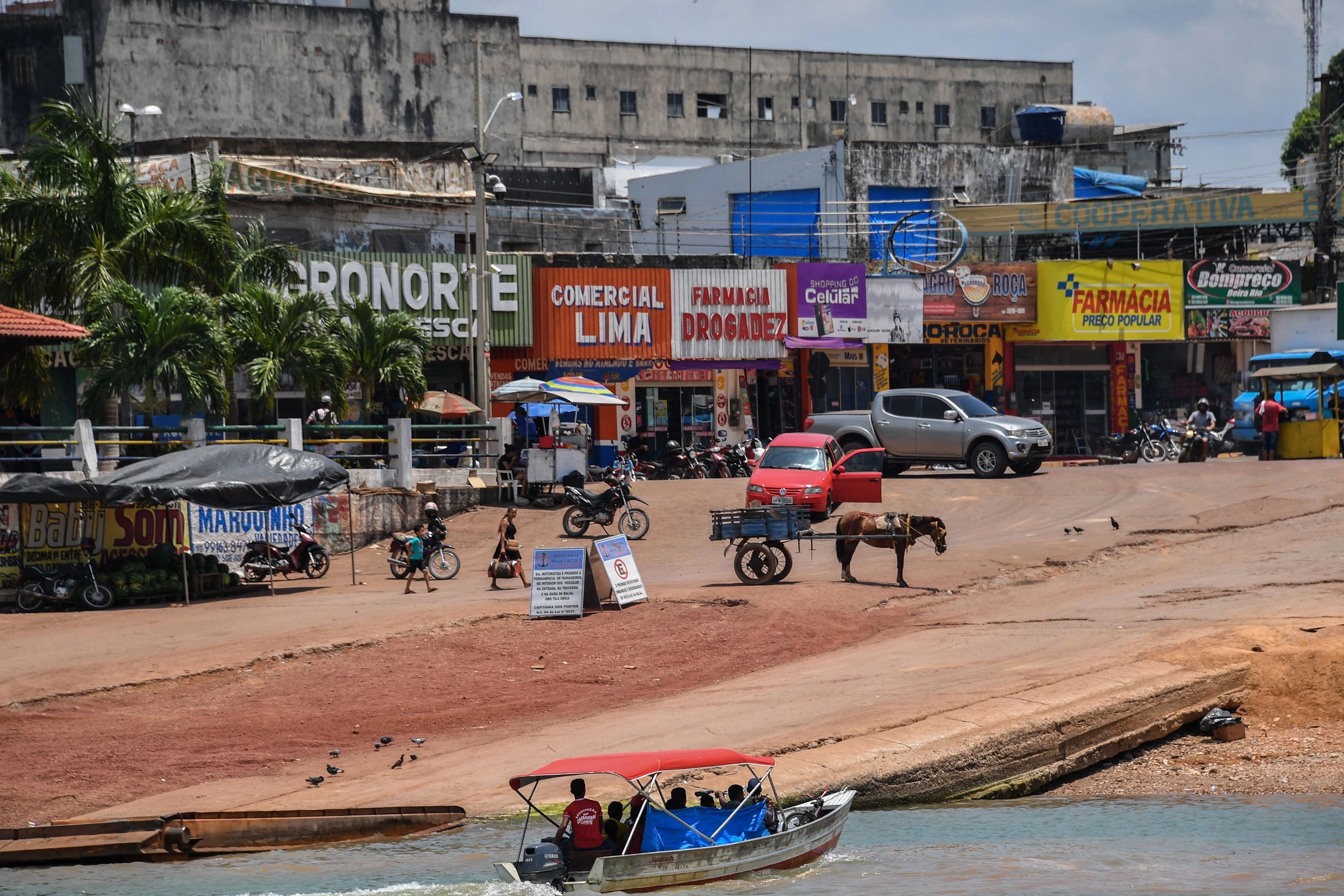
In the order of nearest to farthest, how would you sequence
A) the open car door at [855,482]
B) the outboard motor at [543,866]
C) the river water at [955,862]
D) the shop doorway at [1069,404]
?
the outboard motor at [543,866], the river water at [955,862], the open car door at [855,482], the shop doorway at [1069,404]

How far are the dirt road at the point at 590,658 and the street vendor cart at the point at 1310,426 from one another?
6735mm

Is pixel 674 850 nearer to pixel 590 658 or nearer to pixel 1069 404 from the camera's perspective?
pixel 590 658

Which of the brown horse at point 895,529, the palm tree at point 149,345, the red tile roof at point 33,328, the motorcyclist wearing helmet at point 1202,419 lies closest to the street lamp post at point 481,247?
the palm tree at point 149,345

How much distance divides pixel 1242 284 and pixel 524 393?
24202 mm

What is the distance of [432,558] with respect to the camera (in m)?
25.2

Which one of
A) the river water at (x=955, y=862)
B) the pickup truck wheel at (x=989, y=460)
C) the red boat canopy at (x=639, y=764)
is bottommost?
the river water at (x=955, y=862)

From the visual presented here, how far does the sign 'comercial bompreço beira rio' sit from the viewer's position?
144ft

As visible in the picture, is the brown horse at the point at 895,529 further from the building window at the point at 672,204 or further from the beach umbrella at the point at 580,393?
the building window at the point at 672,204

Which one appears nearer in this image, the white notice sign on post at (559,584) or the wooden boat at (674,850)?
the wooden boat at (674,850)

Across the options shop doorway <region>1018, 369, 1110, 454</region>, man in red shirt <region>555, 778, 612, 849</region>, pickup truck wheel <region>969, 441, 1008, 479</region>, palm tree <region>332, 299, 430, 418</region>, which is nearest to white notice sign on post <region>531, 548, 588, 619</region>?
man in red shirt <region>555, 778, 612, 849</region>

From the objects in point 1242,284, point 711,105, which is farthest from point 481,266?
point 711,105

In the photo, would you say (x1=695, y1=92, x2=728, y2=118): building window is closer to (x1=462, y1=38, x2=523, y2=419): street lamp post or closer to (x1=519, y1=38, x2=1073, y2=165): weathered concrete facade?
(x1=519, y1=38, x2=1073, y2=165): weathered concrete facade

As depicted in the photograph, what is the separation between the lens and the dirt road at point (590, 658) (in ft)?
51.0

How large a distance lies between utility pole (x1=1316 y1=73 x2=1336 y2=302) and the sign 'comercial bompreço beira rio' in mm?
1189
